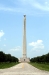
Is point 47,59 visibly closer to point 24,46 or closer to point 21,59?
point 24,46

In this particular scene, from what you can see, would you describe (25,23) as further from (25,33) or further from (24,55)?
(24,55)

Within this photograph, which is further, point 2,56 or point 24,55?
point 24,55

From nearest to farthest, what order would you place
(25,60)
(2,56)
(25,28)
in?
(2,56) < (25,28) < (25,60)

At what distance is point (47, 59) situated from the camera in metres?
129

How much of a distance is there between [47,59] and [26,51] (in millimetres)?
57976

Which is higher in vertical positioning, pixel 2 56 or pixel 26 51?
pixel 26 51

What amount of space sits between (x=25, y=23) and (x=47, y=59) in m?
54.7

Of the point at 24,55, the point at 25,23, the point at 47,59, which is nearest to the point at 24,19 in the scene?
the point at 25,23

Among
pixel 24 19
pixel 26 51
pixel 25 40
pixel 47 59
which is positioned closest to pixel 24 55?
pixel 26 51

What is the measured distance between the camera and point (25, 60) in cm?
18912

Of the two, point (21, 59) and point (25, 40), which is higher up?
point (25, 40)

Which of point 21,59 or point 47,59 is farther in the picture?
point 21,59

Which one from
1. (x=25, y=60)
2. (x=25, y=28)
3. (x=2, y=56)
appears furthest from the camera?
(x=25, y=60)

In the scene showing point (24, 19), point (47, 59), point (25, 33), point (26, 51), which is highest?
point (24, 19)
